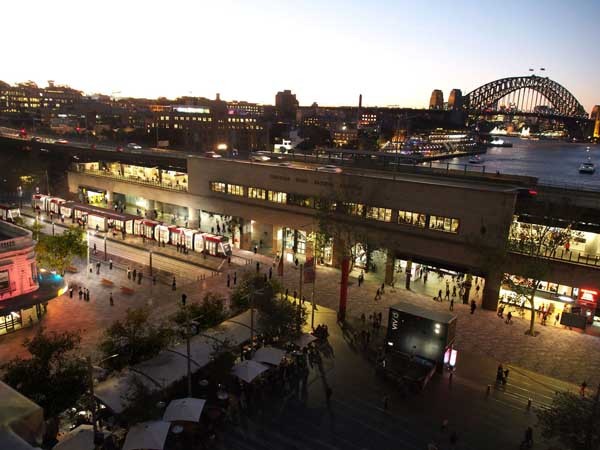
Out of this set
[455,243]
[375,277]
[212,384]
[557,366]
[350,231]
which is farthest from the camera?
[375,277]

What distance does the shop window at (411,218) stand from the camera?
Result: 38356mm

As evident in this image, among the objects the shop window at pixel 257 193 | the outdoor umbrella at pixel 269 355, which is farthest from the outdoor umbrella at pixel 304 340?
the shop window at pixel 257 193

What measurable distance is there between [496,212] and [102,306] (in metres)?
30.6

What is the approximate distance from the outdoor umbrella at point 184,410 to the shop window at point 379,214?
25.1 m

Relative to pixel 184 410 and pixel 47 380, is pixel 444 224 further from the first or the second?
pixel 47 380

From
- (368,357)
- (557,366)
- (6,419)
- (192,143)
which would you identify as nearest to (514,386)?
(557,366)

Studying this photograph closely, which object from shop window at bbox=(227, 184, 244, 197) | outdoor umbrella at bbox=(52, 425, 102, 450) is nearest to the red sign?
outdoor umbrella at bbox=(52, 425, 102, 450)

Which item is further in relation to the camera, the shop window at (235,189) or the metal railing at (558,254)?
the shop window at (235,189)

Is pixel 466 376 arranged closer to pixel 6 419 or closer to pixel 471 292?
pixel 471 292

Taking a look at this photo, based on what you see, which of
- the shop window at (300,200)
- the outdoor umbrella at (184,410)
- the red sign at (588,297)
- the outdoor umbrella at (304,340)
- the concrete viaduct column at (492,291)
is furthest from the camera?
the shop window at (300,200)

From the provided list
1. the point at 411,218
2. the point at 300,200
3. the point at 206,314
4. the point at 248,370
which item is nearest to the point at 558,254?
the point at 411,218

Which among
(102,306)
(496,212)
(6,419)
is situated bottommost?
(102,306)

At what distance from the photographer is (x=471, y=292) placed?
38.3 metres

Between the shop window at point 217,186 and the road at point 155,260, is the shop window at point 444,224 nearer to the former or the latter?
the road at point 155,260
